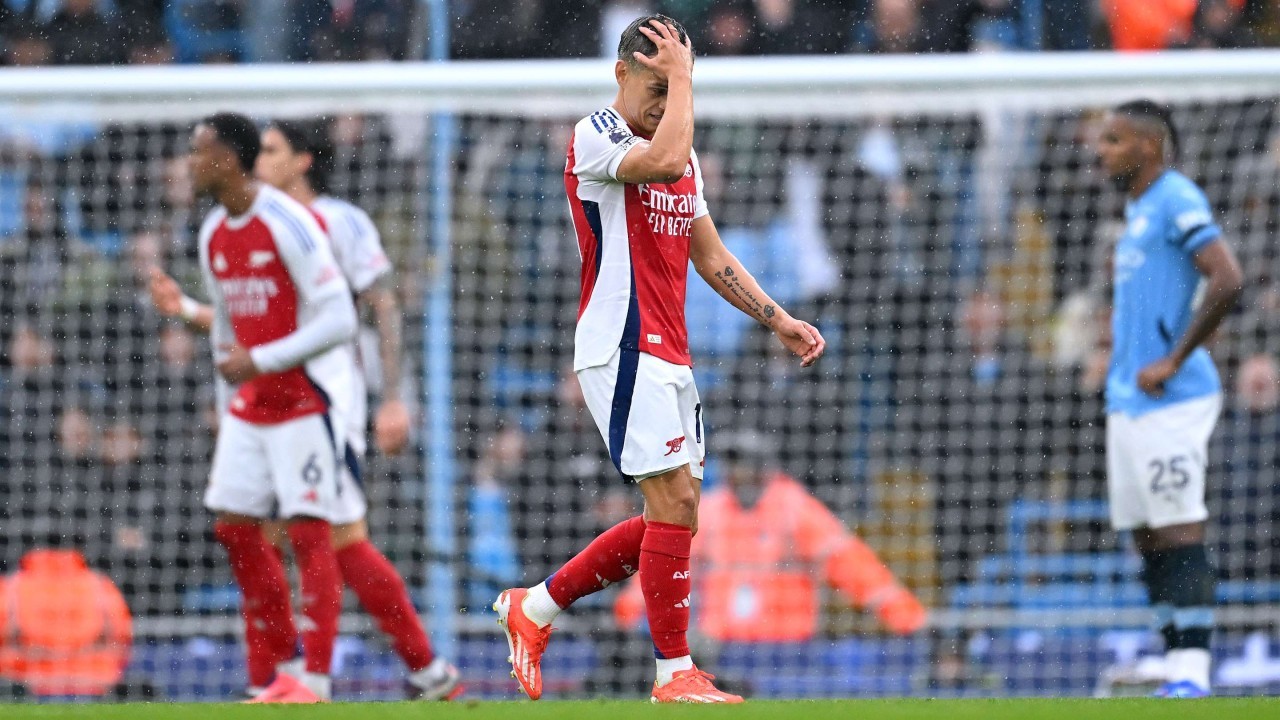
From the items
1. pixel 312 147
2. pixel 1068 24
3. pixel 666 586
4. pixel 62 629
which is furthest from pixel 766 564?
pixel 1068 24

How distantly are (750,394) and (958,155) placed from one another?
6.47ft

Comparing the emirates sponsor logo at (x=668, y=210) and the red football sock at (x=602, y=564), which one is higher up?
the emirates sponsor logo at (x=668, y=210)

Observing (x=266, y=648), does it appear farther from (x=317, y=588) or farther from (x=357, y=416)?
(x=357, y=416)

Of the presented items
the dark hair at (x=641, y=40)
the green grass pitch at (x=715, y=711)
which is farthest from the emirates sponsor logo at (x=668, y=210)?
the green grass pitch at (x=715, y=711)

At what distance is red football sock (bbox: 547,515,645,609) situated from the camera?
15.5 ft

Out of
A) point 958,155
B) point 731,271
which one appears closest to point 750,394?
point 958,155

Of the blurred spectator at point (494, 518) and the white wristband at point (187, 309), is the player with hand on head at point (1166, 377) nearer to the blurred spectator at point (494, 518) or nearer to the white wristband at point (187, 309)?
the blurred spectator at point (494, 518)

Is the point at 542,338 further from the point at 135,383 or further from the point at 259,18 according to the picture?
the point at 259,18

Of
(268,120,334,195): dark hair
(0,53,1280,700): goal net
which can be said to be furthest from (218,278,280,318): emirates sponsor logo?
(0,53,1280,700): goal net

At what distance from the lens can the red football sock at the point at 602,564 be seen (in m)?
4.71

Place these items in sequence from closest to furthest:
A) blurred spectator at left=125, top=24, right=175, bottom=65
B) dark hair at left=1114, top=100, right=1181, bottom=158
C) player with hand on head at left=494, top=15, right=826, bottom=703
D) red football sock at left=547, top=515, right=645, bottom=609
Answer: player with hand on head at left=494, top=15, right=826, bottom=703 → red football sock at left=547, top=515, right=645, bottom=609 → dark hair at left=1114, top=100, right=1181, bottom=158 → blurred spectator at left=125, top=24, right=175, bottom=65

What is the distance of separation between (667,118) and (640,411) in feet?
2.72

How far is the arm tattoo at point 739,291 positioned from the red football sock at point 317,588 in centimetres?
218

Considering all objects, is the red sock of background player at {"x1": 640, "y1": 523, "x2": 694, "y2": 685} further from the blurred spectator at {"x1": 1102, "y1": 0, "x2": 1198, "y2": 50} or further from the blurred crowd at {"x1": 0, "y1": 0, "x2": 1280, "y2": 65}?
the blurred spectator at {"x1": 1102, "y1": 0, "x2": 1198, "y2": 50}
